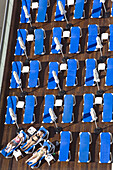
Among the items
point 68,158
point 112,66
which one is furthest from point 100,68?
point 68,158

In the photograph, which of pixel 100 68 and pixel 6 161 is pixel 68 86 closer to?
pixel 100 68

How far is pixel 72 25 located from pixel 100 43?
12.3ft

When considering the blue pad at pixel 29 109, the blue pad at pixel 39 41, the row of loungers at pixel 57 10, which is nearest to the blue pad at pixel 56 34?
the blue pad at pixel 39 41

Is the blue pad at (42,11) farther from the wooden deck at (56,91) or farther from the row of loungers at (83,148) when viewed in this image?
the row of loungers at (83,148)

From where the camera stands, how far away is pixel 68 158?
125 ft

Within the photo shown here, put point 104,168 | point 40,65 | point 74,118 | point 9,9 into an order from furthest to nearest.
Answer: point 9,9 < point 40,65 < point 74,118 < point 104,168

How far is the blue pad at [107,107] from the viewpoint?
3903 centimetres

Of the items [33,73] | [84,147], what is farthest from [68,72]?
[84,147]

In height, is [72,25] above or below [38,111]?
above

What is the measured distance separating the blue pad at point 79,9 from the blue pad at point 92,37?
152 cm

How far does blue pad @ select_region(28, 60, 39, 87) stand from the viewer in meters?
41.7

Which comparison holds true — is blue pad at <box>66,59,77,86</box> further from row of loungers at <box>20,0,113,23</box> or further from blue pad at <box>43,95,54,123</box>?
row of loungers at <box>20,0,113,23</box>

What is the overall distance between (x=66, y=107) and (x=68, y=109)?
0.81 feet

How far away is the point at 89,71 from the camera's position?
136 ft
